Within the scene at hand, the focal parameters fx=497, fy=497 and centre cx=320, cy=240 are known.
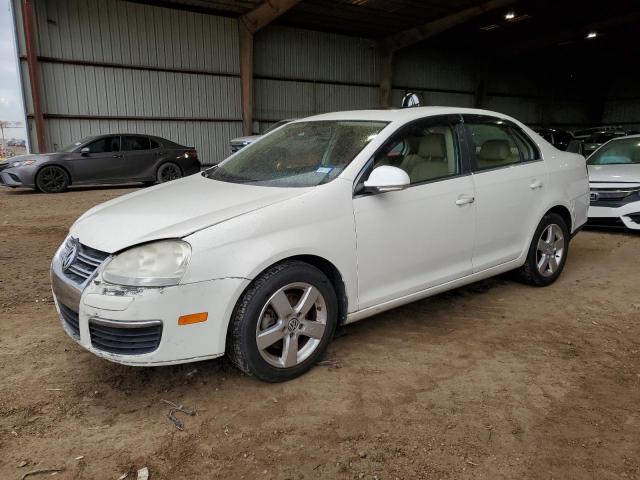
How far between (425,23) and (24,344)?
1786 cm

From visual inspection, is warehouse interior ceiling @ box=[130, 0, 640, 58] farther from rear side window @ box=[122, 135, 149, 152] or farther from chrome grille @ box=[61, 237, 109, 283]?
chrome grille @ box=[61, 237, 109, 283]

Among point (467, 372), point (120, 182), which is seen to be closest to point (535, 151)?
point (467, 372)

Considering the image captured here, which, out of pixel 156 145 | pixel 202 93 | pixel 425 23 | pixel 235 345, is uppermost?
pixel 425 23

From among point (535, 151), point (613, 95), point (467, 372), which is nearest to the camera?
point (467, 372)

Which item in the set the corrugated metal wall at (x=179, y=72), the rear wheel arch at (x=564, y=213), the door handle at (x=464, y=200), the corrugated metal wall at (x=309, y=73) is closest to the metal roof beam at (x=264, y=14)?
the corrugated metal wall at (x=179, y=72)

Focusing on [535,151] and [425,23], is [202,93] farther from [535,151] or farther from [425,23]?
[535,151]

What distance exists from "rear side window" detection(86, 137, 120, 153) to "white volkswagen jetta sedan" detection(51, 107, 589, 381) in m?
9.15

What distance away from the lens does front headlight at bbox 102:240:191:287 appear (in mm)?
2307

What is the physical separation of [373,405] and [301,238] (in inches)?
36.5

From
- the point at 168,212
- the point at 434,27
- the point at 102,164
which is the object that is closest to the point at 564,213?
the point at 168,212

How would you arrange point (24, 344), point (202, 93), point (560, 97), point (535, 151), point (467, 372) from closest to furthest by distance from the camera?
point (467, 372) → point (24, 344) → point (535, 151) → point (202, 93) → point (560, 97)

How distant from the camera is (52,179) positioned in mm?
11008

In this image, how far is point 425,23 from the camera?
1788cm

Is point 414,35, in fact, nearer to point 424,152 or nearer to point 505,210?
point 505,210
